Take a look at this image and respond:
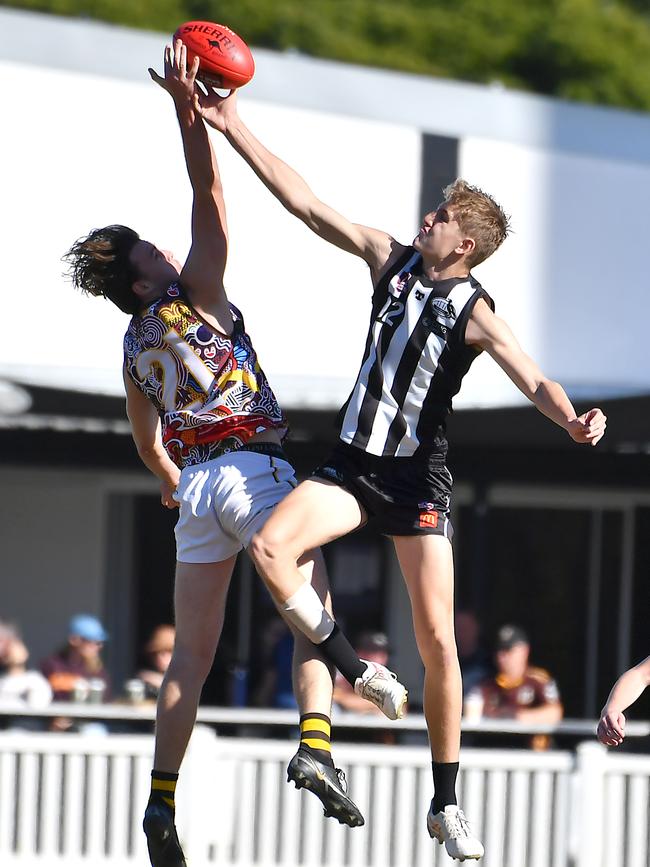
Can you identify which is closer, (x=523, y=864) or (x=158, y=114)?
(x=523, y=864)

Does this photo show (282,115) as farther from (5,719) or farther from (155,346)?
(155,346)

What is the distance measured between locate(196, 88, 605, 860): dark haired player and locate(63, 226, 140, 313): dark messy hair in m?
0.48

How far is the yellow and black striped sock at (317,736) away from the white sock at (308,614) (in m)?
0.22

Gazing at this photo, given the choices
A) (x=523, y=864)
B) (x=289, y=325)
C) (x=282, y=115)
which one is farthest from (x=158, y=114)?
(x=523, y=864)

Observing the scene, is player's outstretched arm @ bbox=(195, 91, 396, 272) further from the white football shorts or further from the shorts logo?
the shorts logo

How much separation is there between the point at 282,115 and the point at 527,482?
3.32 meters

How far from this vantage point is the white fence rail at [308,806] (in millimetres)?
7809

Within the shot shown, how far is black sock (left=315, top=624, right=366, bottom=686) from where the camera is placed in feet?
13.3

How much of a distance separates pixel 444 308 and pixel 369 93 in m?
7.50

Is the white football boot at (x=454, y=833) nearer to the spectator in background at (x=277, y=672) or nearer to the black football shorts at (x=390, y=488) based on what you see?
the black football shorts at (x=390, y=488)

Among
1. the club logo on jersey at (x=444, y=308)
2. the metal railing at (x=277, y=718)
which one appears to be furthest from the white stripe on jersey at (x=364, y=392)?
the metal railing at (x=277, y=718)

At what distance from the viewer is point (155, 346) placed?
4191 mm

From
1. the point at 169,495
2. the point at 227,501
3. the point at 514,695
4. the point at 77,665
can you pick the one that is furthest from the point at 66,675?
the point at 227,501

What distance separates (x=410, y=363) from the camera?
4.06m
